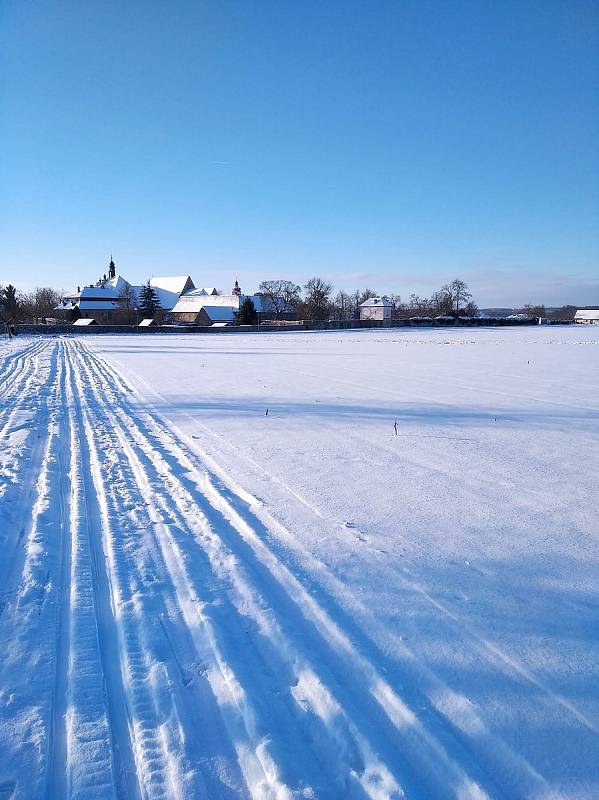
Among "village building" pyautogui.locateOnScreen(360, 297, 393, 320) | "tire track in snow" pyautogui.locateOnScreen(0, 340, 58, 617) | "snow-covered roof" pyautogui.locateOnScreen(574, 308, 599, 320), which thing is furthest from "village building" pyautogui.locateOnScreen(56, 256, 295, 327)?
"snow-covered roof" pyautogui.locateOnScreen(574, 308, 599, 320)

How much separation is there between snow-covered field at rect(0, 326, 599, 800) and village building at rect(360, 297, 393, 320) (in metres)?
117

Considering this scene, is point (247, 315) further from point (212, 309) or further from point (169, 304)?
point (169, 304)

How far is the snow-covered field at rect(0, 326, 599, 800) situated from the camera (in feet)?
6.92

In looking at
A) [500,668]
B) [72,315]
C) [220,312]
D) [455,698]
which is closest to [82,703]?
[455,698]

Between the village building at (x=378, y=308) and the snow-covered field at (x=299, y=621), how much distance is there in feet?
A: 384

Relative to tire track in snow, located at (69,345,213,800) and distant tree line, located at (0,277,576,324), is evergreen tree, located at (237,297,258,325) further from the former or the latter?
tire track in snow, located at (69,345,213,800)

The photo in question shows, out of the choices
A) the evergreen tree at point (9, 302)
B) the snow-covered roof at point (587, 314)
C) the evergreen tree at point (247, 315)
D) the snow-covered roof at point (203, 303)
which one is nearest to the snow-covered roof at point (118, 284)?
the snow-covered roof at point (203, 303)

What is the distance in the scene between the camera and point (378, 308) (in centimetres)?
12125

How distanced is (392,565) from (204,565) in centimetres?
144

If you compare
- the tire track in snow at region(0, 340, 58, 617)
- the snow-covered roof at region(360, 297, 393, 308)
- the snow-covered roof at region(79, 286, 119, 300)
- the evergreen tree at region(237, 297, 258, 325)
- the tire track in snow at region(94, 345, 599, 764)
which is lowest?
the tire track in snow at region(94, 345, 599, 764)

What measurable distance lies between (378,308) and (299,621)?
12229cm

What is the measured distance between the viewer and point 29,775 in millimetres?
2051

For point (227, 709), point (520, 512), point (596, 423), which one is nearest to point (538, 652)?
point (227, 709)

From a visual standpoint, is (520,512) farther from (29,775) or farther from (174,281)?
(174,281)
